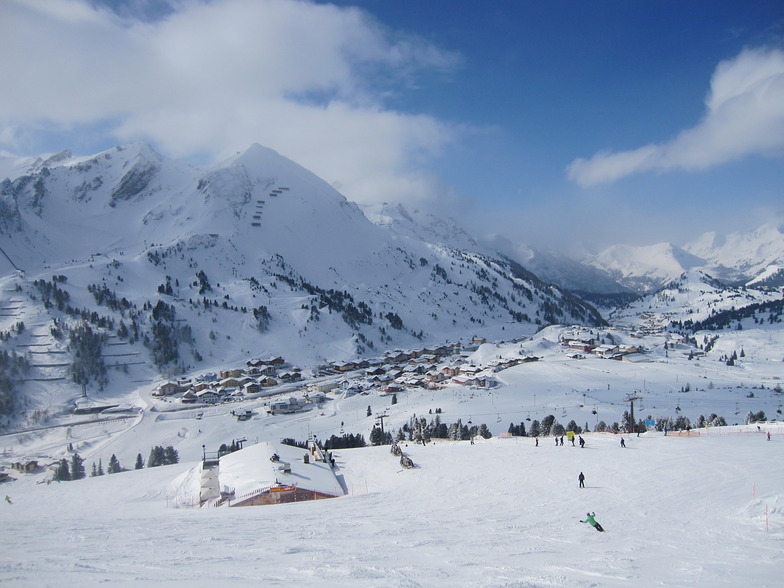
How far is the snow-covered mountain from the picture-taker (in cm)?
9588

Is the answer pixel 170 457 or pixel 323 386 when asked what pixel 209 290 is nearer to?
pixel 323 386

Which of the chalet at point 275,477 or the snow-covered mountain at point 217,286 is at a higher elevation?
the snow-covered mountain at point 217,286

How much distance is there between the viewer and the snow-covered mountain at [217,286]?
315 ft

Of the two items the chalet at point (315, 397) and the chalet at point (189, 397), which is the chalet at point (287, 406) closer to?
the chalet at point (315, 397)

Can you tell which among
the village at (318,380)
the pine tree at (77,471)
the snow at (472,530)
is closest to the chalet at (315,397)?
the village at (318,380)

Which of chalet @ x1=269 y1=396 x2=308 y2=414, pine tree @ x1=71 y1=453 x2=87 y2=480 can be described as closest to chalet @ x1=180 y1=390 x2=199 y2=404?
chalet @ x1=269 y1=396 x2=308 y2=414

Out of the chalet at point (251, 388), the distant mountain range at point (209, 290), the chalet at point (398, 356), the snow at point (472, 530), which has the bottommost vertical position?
the snow at point (472, 530)

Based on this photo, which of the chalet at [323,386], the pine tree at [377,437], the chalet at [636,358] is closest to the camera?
the pine tree at [377,437]

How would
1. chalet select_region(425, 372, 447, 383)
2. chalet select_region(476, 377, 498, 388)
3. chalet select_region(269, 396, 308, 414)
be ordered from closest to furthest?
1. chalet select_region(269, 396, 308, 414)
2. chalet select_region(476, 377, 498, 388)
3. chalet select_region(425, 372, 447, 383)

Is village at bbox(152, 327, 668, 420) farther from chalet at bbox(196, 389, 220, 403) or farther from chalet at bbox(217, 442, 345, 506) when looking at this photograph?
chalet at bbox(217, 442, 345, 506)

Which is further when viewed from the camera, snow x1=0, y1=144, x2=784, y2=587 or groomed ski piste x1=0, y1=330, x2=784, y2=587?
snow x1=0, y1=144, x2=784, y2=587

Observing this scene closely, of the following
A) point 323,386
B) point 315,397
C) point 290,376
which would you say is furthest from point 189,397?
point 323,386

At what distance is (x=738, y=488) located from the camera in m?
19.4

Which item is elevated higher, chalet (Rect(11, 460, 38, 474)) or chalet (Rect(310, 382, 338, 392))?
chalet (Rect(310, 382, 338, 392))
